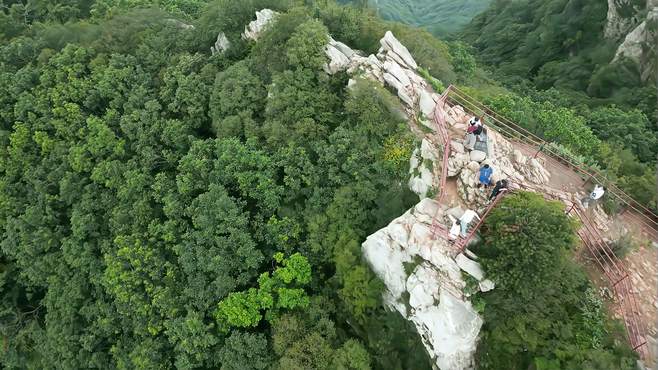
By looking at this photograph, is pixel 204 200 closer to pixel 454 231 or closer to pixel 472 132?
pixel 454 231

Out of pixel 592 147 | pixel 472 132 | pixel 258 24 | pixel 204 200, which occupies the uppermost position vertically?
pixel 472 132

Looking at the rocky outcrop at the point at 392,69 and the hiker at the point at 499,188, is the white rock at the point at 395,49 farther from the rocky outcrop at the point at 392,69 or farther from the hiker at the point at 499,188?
the hiker at the point at 499,188

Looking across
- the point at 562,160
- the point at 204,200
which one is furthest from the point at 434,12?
the point at 204,200

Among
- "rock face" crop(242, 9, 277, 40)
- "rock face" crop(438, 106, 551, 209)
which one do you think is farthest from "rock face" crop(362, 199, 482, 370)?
"rock face" crop(242, 9, 277, 40)

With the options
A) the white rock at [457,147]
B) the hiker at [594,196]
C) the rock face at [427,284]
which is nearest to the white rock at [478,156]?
the white rock at [457,147]

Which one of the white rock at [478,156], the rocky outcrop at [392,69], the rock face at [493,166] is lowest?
the rock face at [493,166]

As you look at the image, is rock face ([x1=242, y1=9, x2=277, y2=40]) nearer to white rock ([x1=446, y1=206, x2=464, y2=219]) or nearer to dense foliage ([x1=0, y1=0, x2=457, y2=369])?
dense foliage ([x1=0, y1=0, x2=457, y2=369])

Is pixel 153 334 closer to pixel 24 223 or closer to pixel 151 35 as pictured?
pixel 24 223
